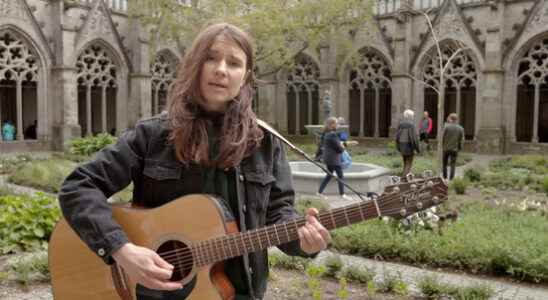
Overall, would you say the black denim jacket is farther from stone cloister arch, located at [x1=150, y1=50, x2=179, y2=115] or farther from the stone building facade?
stone cloister arch, located at [x1=150, y1=50, x2=179, y2=115]

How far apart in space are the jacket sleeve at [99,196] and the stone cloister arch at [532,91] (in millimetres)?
17175

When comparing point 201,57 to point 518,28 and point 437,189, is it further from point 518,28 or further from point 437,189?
point 518,28

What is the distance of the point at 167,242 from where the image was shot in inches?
75.0

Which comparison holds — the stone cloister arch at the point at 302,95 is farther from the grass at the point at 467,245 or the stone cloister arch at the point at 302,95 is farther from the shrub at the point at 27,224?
the shrub at the point at 27,224

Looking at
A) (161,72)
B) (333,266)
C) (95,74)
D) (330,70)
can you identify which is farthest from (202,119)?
(161,72)

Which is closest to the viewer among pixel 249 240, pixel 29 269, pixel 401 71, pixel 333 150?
pixel 249 240

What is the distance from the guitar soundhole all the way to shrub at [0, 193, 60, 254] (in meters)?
3.80

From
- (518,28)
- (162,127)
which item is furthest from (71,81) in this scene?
(162,127)

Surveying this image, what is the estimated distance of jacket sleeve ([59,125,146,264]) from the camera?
168cm

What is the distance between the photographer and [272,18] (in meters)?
15.8

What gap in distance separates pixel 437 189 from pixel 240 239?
65 centimetres

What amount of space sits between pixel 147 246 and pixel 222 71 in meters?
0.67

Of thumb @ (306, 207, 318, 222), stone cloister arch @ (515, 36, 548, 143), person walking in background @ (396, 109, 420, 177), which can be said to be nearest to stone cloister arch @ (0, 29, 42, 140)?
person walking in background @ (396, 109, 420, 177)

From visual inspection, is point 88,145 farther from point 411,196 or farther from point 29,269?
point 411,196
